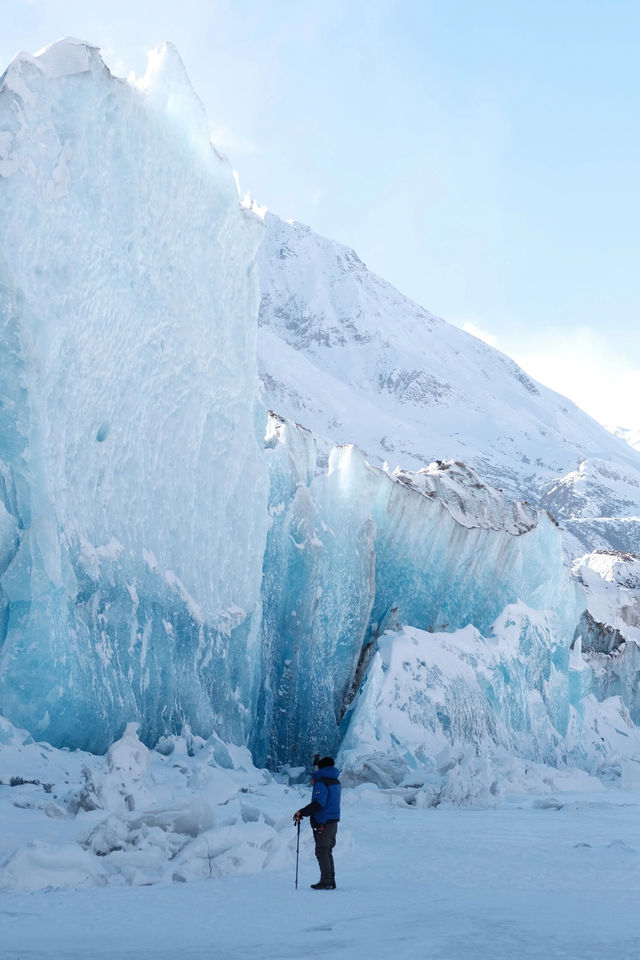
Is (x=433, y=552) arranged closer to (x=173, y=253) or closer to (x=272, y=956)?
(x=173, y=253)

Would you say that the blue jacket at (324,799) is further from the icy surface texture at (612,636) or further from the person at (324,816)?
the icy surface texture at (612,636)

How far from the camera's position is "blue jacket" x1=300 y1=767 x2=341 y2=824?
7.07 meters

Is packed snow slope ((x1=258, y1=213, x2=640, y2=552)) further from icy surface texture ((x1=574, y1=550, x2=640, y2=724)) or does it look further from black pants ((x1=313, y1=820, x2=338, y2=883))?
black pants ((x1=313, y1=820, x2=338, y2=883))

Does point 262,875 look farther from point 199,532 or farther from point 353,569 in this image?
Result: point 353,569

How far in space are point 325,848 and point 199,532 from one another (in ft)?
25.6

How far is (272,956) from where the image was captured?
14.8 feet

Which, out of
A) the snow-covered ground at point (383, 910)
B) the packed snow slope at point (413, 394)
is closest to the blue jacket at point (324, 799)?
the snow-covered ground at point (383, 910)

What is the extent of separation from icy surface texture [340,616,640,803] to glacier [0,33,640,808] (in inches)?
2.7

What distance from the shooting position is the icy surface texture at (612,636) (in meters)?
27.8

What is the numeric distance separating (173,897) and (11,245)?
303 inches

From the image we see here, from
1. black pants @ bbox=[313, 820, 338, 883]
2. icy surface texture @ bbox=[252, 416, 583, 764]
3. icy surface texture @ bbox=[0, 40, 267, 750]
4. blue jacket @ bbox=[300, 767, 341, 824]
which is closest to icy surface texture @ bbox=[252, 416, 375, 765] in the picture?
icy surface texture @ bbox=[252, 416, 583, 764]

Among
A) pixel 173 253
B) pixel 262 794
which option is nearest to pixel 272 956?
pixel 262 794

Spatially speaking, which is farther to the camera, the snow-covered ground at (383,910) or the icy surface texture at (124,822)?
the icy surface texture at (124,822)

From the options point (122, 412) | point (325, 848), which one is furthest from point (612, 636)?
point (325, 848)
